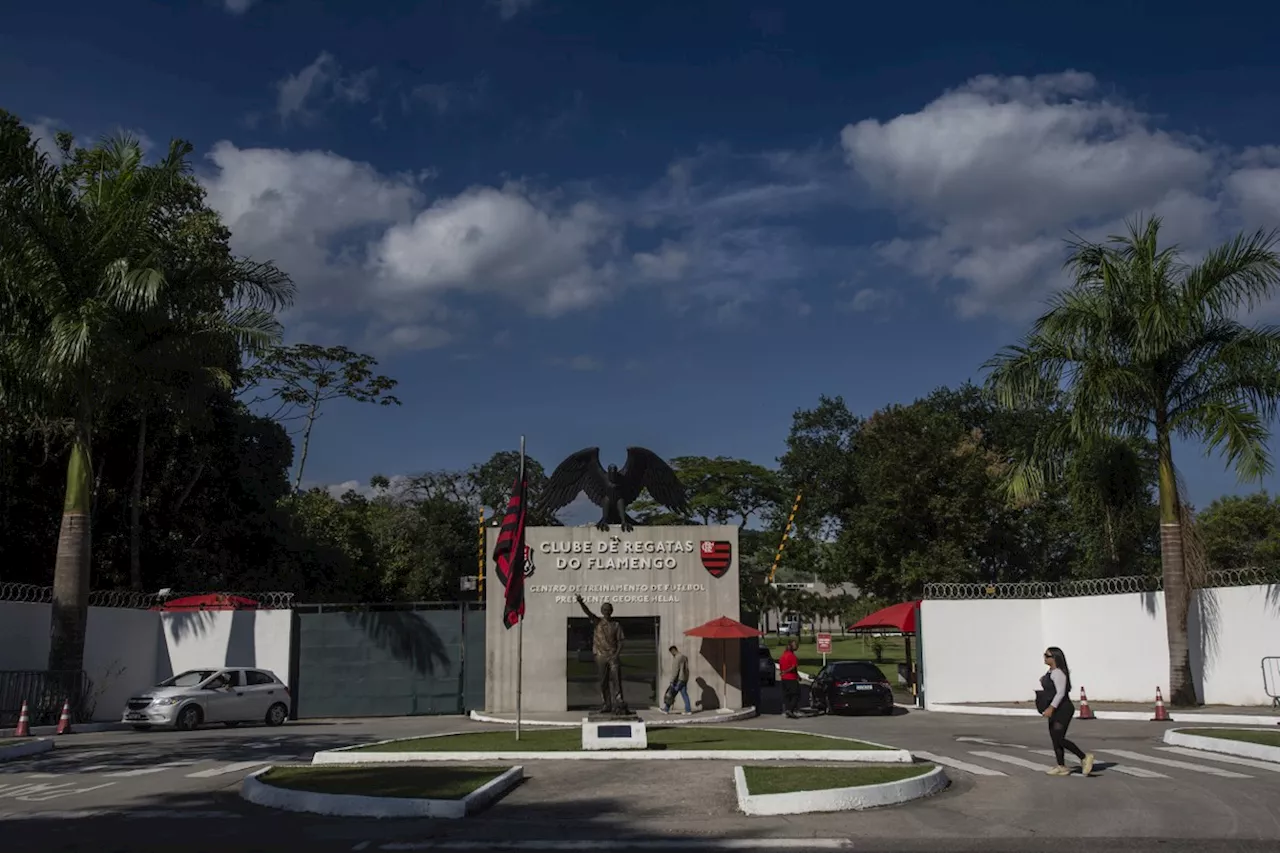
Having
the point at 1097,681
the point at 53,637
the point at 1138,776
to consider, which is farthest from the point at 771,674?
the point at 1138,776

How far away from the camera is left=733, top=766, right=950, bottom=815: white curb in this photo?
1085cm

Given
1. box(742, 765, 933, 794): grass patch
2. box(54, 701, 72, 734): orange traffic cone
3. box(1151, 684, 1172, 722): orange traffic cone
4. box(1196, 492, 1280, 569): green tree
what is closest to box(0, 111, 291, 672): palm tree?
box(54, 701, 72, 734): orange traffic cone

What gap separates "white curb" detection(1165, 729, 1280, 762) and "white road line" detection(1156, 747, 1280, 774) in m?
0.12

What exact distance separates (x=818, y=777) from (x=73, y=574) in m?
16.1

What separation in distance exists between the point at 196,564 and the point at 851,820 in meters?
28.2

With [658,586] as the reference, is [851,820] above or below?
below

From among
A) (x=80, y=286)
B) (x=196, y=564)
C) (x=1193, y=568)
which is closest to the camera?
(x=80, y=286)

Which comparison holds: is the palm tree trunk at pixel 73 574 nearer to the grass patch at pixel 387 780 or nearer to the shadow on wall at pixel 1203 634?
the grass patch at pixel 387 780

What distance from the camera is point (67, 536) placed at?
860 inches

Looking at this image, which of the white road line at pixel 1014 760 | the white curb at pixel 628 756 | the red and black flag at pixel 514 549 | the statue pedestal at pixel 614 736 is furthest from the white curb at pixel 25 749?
the white road line at pixel 1014 760

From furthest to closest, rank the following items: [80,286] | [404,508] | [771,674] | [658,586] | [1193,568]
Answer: [404,508]
[771,674]
[658,586]
[1193,568]
[80,286]

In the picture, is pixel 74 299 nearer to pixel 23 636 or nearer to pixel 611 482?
pixel 23 636

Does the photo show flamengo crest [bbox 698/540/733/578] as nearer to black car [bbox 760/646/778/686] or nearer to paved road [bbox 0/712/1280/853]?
paved road [bbox 0/712/1280/853]

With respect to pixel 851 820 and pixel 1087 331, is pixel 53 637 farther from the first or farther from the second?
pixel 1087 331
